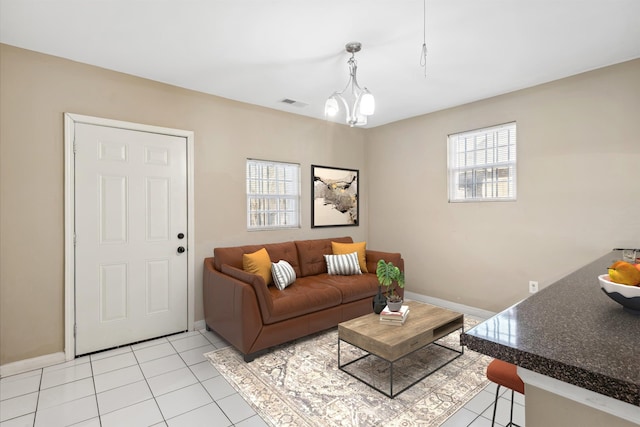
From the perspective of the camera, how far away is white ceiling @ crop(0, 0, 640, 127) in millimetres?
2072

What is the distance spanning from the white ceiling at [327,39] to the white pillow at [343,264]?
6.69ft

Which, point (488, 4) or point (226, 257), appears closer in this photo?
point (488, 4)

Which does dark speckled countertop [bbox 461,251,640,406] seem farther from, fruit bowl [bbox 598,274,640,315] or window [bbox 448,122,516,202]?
window [bbox 448,122,516,202]

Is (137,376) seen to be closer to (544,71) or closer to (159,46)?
(159,46)

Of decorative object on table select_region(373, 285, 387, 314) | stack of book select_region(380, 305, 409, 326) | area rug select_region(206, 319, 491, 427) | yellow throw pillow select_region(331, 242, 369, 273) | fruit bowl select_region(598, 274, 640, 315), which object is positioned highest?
fruit bowl select_region(598, 274, 640, 315)

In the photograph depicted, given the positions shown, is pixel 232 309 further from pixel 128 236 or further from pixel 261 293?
pixel 128 236

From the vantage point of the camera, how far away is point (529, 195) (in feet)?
11.1

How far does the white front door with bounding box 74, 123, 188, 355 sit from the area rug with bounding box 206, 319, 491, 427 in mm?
900

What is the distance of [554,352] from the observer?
712mm

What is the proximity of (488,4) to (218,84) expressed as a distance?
2512 mm

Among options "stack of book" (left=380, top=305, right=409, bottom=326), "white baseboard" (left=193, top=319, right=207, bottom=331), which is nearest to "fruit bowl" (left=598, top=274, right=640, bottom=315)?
"stack of book" (left=380, top=305, right=409, bottom=326)

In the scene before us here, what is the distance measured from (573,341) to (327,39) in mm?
2423

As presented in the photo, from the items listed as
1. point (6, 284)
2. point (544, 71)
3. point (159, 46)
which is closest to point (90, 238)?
point (6, 284)

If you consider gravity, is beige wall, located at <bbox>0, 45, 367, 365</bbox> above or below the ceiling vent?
below
